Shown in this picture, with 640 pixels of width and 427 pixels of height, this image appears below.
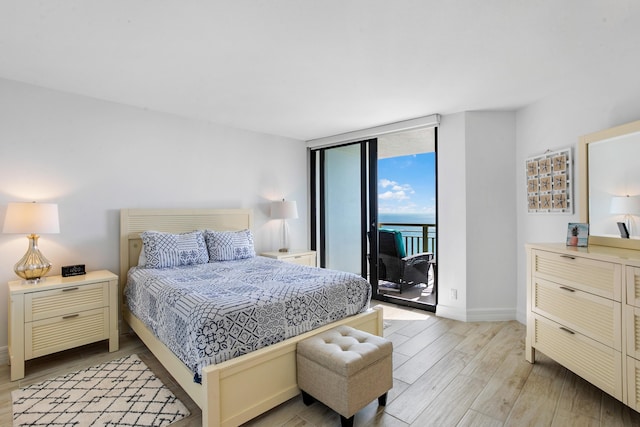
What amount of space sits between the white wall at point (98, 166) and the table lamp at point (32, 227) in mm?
225

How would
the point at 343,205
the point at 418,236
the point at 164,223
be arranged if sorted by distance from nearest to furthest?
the point at 164,223 < the point at 343,205 < the point at 418,236

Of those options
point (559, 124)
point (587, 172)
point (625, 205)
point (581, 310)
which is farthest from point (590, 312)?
point (559, 124)

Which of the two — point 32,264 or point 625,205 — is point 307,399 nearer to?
point 32,264

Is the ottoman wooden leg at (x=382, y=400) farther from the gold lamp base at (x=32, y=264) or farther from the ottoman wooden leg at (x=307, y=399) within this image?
the gold lamp base at (x=32, y=264)

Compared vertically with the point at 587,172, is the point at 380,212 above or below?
below

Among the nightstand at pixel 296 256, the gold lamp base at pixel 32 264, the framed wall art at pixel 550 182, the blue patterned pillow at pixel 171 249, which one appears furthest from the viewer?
the nightstand at pixel 296 256

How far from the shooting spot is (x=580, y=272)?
212 cm

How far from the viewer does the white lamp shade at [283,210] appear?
4.38 m

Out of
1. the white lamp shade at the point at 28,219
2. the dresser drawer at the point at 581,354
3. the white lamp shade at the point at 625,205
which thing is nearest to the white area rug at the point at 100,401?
the white lamp shade at the point at 28,219

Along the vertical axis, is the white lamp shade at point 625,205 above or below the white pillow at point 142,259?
above

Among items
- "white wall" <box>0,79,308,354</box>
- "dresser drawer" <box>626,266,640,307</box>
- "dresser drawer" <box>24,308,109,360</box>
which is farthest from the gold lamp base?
"dresser drawer" <box>626,266,640,307</box>

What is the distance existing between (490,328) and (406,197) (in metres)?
3.03

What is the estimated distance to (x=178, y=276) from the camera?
8.80 ft

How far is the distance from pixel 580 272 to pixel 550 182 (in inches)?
48.6
